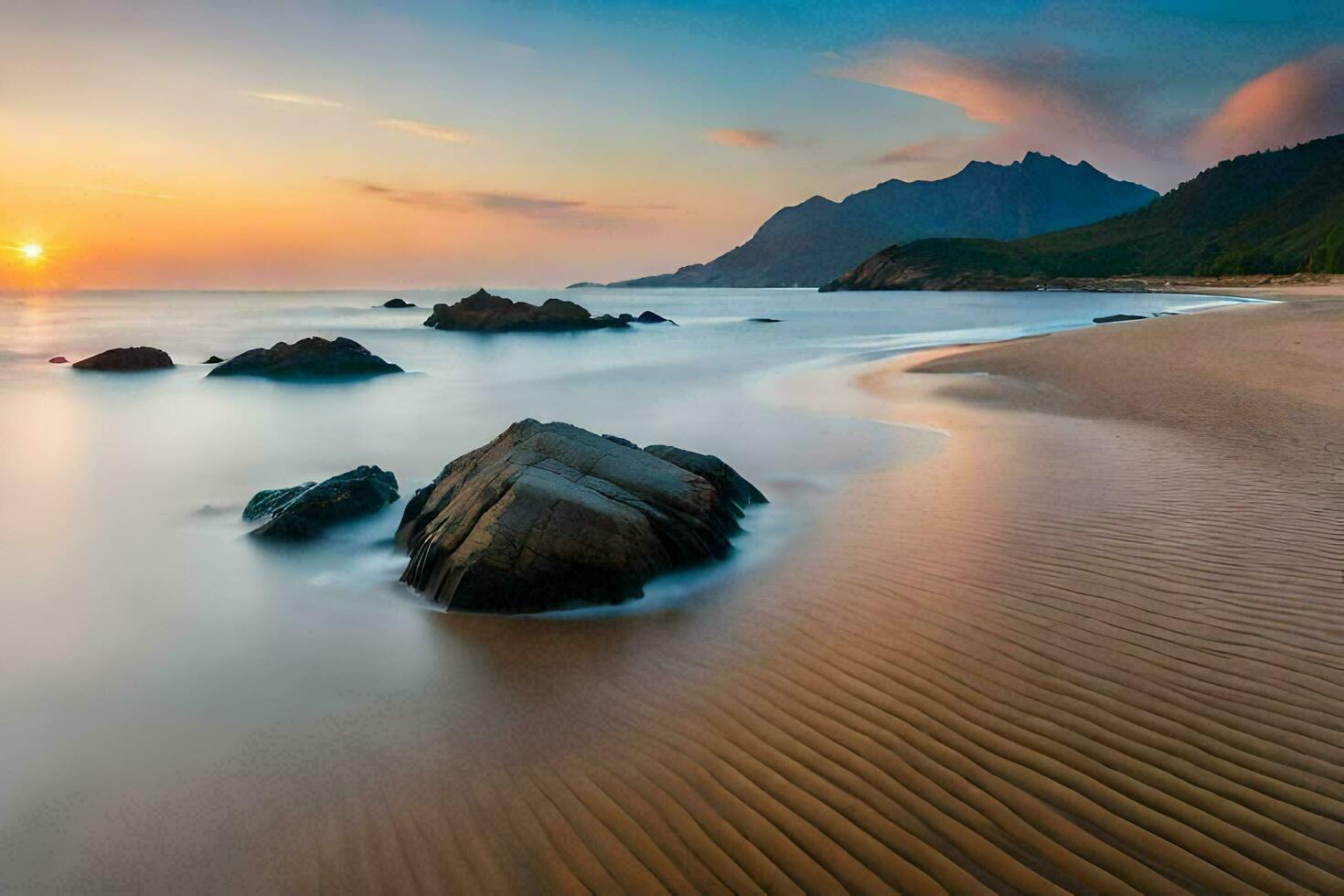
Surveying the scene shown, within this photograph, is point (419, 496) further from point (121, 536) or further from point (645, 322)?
point (645, 322)

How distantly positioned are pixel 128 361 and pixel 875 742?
3276 cm

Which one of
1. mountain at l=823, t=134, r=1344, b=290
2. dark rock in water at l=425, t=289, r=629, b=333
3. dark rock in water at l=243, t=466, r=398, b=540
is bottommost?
dark rock in water at l=243, t=466, r=398, b=540

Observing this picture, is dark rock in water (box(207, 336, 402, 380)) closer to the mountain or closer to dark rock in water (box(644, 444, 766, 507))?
dark rock in water (box(644, 444, 766, 507))

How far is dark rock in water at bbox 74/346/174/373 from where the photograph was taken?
2819cm

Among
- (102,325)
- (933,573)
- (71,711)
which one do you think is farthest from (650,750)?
(102,325)

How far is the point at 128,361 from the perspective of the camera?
2842 cm

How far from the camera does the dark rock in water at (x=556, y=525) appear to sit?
20.8 feet

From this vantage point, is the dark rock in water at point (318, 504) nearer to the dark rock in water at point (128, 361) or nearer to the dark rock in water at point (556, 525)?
the dark rock in water at point (556, 525)

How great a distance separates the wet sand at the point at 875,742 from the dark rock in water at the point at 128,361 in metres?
28.8

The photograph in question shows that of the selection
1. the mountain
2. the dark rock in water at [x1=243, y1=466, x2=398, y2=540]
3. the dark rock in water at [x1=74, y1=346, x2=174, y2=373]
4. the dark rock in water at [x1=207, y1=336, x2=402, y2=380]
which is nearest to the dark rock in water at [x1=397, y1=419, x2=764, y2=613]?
the dark rock in water at [x1=243, y1=466, x2=398, y2=540]

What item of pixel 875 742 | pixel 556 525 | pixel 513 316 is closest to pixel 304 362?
pixel 556 525

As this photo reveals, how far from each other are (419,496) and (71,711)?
3.95m

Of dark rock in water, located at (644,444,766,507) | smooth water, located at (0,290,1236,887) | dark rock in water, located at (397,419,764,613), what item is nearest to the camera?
smooth water, located at (0,290,1236,887)

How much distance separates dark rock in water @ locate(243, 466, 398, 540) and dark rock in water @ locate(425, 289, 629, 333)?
45075 mm
